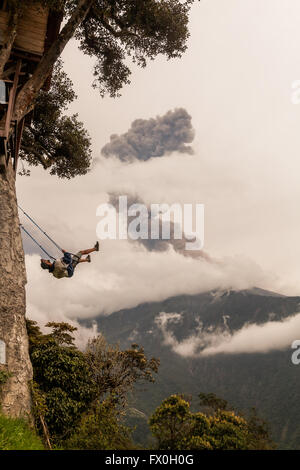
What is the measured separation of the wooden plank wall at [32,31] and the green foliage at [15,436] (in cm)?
1876

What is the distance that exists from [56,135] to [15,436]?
21.2 metres

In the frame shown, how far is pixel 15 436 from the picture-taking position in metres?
9.81

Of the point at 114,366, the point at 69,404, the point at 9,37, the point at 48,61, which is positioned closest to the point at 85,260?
the point at 69,404

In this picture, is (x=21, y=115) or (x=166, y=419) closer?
(x=166, y=419)

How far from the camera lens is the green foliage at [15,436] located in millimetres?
9098

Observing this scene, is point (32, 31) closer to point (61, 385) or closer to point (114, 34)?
point (114, 34)

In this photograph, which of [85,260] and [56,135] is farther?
[56,135]

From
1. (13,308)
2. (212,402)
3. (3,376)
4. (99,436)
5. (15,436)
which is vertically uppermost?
(13,308)

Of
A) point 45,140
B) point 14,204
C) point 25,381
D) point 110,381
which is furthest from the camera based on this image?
point 110,381

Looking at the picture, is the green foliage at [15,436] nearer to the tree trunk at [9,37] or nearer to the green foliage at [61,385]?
the green foliage at [61,385]
